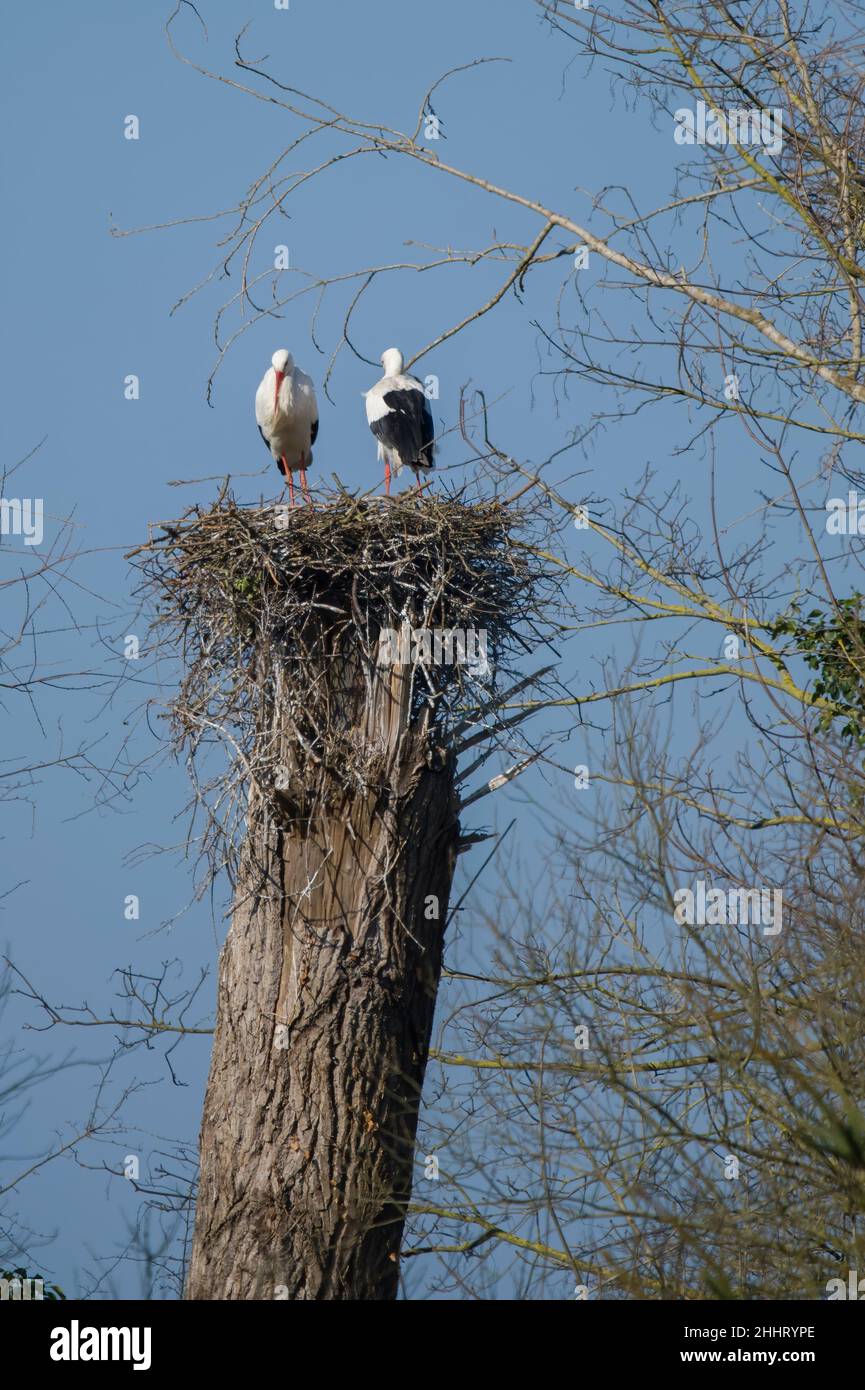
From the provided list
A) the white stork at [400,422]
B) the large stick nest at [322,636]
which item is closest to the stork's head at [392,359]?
the white stork at [400,422]

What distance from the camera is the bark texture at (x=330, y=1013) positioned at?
7156 mm

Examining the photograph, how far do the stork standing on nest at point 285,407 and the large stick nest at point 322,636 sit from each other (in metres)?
4.06

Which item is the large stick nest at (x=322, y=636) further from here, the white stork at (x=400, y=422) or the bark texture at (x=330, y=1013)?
the white stork at (x=400, y=422)

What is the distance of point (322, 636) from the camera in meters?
7.99

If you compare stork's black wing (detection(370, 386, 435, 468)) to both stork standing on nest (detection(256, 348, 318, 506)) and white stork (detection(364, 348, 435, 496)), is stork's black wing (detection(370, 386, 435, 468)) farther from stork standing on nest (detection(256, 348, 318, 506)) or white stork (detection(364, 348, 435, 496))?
stork standing on nest (detection(256, 348, 318, 506))

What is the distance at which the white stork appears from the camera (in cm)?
1209

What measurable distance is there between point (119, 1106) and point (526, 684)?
3727 mm

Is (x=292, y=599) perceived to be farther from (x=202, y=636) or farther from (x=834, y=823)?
(x=834, y=823)

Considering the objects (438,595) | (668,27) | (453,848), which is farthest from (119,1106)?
(668,27)

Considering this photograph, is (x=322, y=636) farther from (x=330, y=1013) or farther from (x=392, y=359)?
(x=392, y=359)

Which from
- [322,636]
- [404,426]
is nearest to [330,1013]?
[322,636]

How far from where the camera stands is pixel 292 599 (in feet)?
25.8
